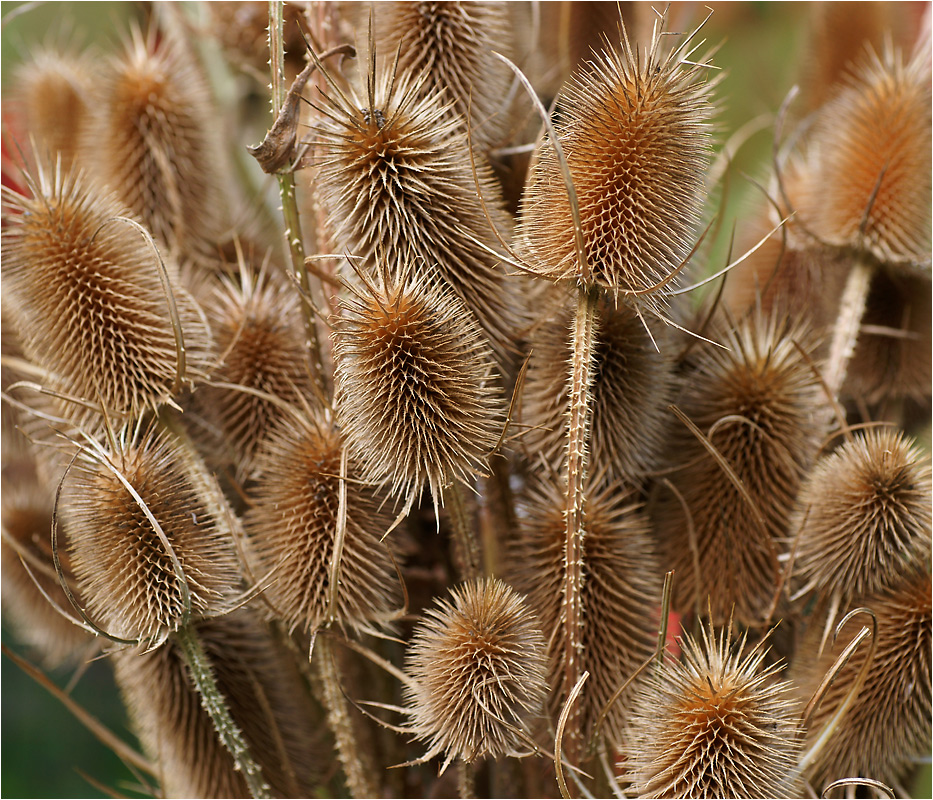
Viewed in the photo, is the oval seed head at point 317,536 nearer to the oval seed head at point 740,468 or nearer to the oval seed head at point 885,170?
the oval seed head at point 740,468

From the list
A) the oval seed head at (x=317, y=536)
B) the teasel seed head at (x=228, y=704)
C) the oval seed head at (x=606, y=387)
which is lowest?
the teasel seed head at (x=228, y=704)

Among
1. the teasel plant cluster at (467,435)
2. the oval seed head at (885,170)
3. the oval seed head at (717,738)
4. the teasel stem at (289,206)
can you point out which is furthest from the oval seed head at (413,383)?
the oval seed head at (885,170)

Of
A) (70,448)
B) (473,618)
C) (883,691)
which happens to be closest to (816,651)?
(883,691)

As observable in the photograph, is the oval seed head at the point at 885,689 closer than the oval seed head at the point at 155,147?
Yes

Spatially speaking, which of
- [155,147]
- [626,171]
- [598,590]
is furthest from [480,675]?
[155,147]

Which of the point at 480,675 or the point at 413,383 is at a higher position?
the point at 413,383

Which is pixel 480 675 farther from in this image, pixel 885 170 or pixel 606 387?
pixel 885 170

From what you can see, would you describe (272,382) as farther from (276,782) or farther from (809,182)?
(809,182)

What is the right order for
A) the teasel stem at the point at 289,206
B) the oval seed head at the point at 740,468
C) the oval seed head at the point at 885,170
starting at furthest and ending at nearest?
1. the oval seed head at the point at 885,170
2. the oval seed head at the point at 740,468
3. the teasel stem at the point at 289,206
